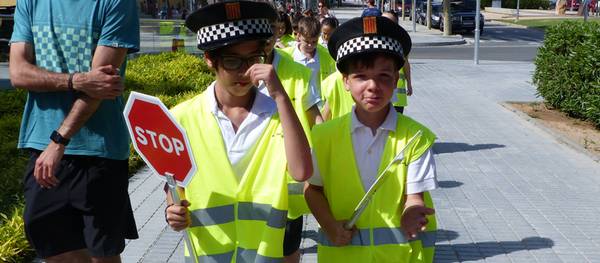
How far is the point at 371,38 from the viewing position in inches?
114

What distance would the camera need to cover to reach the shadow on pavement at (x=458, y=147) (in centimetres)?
1015

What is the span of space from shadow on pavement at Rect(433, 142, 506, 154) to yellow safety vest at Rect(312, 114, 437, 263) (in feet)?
23.5

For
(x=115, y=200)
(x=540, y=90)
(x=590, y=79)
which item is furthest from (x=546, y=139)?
(x=115, y=200)

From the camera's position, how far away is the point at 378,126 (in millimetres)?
3029

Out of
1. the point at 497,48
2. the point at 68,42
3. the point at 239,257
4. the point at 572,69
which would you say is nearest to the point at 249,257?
the point at 239,257

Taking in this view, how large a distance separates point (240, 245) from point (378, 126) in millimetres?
673

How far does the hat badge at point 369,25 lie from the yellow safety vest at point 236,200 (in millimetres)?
464

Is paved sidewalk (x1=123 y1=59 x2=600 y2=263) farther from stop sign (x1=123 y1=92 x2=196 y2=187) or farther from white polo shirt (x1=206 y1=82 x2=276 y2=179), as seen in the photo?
stop sign (x1=123 y1=92 x2=196 y2=187)

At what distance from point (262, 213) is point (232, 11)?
719mm

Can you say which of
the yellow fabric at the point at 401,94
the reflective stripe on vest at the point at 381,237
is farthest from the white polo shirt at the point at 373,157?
the yellow fabric at the point at 401,94

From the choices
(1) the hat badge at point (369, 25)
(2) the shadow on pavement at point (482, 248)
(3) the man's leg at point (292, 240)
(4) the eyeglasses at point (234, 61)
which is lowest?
(2) the shadow on pavement at point (482, 248)

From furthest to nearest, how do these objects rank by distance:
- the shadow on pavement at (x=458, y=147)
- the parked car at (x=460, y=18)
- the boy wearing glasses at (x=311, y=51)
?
the parked car at (x=460, y=18) < the shadow on pavement at (x=458, y=147) < the boy wearing glasses at (x=311, y=51)

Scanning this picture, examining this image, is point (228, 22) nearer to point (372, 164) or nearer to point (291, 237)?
point (372, 164)

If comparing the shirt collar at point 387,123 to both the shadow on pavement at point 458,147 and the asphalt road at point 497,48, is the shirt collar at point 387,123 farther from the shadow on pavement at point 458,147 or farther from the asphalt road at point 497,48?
the asphalt road at point 497,48
